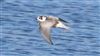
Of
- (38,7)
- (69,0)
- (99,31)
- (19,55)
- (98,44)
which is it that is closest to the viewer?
(19,55)

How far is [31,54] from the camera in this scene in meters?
7.79

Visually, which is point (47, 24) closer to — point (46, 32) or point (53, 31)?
point (46, 32)

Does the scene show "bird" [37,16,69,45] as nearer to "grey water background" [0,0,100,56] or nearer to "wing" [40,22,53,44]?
"wing" [40,22,53,44]

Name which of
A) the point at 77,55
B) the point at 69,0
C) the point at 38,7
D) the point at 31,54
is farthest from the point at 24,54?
the point at 69,0

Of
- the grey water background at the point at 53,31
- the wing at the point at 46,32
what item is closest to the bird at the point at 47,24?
the wing at the point at 46,32

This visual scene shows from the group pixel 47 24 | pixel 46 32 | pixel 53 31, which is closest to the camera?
pixel 46 32

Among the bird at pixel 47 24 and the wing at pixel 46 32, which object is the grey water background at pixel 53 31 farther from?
the wing at pixel 46 32

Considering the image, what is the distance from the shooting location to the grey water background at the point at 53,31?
26.2 ft

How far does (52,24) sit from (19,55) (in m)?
2.58

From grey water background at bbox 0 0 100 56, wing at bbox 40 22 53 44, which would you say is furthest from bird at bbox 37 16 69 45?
grey water background at bbox 0 0 100 56

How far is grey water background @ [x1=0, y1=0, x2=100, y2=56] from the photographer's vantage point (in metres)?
7.97

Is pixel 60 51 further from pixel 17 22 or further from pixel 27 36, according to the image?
pixel 17 22

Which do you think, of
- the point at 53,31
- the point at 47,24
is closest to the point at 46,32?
the point at 47,24

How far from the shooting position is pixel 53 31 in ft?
29.2
